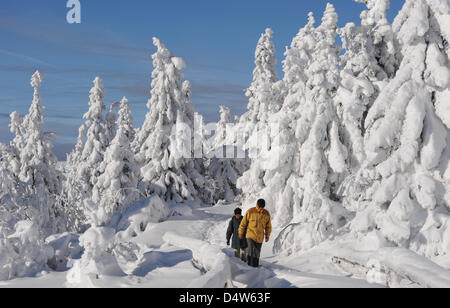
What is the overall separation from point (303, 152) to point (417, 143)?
1092 centimetres

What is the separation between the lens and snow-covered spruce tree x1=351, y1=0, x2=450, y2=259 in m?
12.0

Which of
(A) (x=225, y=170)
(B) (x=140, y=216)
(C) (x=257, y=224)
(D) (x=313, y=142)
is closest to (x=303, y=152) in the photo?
(D) (x=313, y=142)

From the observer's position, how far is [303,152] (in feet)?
75.7

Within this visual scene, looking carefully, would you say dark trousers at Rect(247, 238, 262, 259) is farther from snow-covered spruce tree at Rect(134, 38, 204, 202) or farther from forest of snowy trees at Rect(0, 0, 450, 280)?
snow-covered spruce tree at Rect(134, 38, 204, 202)

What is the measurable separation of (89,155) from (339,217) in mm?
29292

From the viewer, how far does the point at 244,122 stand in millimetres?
40562

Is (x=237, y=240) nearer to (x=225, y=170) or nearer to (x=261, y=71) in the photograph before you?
(x=261, y=71)

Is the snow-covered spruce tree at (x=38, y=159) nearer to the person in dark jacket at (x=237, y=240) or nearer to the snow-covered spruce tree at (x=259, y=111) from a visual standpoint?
the snow-covered spruce tree at (x=259, y=111)

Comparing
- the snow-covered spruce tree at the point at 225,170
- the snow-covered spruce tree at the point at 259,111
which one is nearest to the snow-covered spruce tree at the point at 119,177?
the snow-covered spruce tree at the point at 259,111

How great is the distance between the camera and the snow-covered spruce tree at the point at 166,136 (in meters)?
29.8

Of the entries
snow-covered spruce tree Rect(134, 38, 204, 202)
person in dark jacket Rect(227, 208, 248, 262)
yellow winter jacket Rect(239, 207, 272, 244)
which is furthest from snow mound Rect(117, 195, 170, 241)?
yellow winter jacket Rect(239, 207, 272, 244)

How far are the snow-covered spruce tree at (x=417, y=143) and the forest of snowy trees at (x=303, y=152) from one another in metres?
0.03

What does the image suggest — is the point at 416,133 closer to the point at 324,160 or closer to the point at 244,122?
the point at 324,160
